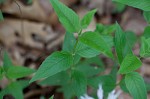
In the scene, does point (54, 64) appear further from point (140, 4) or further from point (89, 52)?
point (140, 4)

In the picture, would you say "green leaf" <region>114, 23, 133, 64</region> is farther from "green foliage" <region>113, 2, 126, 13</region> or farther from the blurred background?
"green foliage" <region>113, 2, 126, 13</region>

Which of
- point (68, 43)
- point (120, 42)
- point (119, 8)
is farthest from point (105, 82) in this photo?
point (119, 8)

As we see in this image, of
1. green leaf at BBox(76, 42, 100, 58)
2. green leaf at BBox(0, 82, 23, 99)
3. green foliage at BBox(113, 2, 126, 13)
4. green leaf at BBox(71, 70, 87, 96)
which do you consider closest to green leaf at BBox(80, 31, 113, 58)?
green leaf at BBox(76, 42, 100, 58)

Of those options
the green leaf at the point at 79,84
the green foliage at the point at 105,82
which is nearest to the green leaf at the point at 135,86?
the green leaf at the point at 79,84

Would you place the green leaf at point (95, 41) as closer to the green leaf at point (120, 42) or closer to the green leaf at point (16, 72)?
the green leaf at point (120, 42)

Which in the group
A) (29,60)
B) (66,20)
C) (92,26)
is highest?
(66,20)

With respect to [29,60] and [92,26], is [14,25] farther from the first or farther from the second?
[92,26]

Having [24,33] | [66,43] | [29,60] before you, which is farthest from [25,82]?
[24,33]
